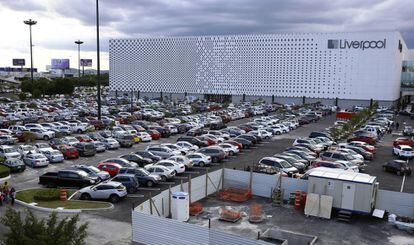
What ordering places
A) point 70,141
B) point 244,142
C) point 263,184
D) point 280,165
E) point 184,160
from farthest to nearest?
point 244,142 → point 70,141 → point 184,160 → point 280,165 → point 263,184

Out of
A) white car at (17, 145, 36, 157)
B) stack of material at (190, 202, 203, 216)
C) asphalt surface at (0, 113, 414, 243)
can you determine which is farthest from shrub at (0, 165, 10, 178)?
stack of material at (190, 202, 203, 216)

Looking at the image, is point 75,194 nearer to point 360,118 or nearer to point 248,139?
point 248,139

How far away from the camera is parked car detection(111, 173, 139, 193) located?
1019 inches

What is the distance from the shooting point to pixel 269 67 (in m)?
117

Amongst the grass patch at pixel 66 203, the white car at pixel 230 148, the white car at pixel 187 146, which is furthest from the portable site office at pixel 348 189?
the white car at pixel 187 146

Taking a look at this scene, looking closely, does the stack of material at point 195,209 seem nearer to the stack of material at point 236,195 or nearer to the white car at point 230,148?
the stack of material at point 236,195

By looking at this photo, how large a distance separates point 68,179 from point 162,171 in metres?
6.15

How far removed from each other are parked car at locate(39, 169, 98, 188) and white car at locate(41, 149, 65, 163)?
7.22 meters

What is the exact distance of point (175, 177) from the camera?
30.2m

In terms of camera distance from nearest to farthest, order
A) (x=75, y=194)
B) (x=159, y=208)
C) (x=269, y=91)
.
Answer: (x=159, y=208), (x=75, y=194), (x=269, y=91)

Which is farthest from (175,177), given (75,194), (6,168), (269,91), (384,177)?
(269,91)

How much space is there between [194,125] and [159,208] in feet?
119

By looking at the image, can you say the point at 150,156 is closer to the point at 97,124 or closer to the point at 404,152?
the point at 97,124

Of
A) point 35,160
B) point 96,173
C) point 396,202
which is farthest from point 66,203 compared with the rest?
point 396,202
